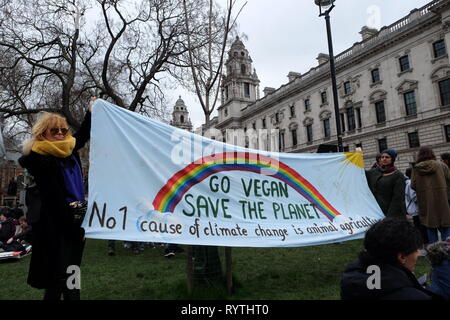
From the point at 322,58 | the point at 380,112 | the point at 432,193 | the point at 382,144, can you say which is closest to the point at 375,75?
the point at 380,112

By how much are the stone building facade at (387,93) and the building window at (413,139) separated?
0.11 metres

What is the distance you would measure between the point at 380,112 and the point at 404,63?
5742 millimetres

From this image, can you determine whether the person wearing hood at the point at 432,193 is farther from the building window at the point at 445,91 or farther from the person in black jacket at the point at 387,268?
the building window at the point at 445,91

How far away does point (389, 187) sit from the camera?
190 inches

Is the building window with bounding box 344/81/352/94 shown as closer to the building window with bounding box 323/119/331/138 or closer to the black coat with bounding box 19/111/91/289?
the building window with bounding box 323/119/331/138

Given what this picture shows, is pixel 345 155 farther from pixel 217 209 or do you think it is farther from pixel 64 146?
pixel 64 146

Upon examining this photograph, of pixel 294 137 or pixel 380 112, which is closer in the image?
pixel 380 112

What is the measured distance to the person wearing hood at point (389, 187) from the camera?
15.5 ft

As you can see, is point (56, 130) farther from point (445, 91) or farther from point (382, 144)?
point (382, 144)

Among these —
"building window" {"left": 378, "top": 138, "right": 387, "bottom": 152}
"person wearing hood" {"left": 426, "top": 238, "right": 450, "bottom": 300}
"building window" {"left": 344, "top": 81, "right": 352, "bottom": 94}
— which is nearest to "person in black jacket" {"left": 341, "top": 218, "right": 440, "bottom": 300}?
"person wearing hood" {"left": 426, "top": 238, "right": 450, "bottom": 300}

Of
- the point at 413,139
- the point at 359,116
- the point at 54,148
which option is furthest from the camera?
the point at 359,116

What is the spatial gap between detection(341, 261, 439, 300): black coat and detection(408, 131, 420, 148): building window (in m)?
34.6
